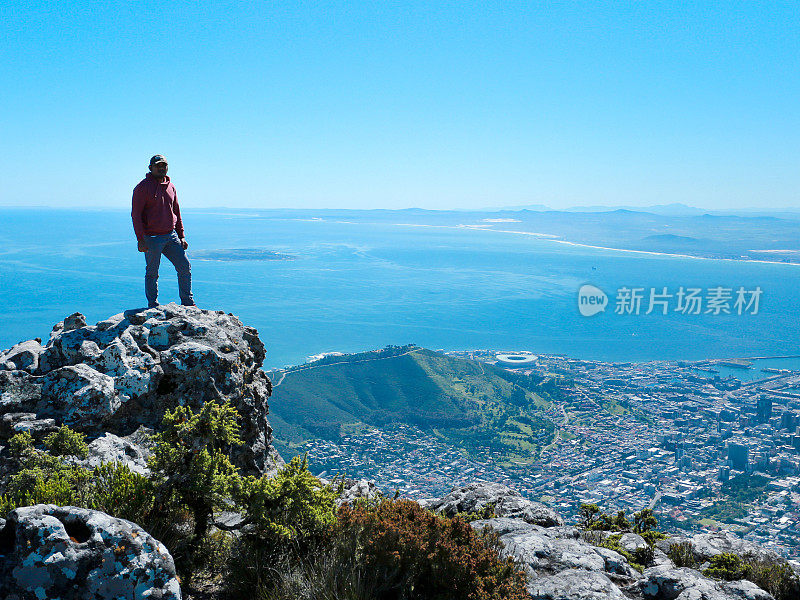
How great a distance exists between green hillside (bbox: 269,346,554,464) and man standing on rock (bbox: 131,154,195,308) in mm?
35752

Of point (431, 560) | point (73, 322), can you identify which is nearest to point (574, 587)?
point (431, 560)

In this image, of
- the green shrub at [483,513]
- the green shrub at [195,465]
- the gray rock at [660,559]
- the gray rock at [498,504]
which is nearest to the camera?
the green shrub at [195,465]

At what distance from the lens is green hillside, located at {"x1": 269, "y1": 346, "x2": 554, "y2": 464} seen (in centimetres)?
4862

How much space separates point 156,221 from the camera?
7.75 m

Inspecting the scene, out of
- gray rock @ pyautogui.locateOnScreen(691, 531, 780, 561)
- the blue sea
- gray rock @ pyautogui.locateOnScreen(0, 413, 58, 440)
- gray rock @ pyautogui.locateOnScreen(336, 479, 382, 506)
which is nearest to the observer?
gray rock @ pyautogui.locateOnScreen(0, 413, 58, 440)

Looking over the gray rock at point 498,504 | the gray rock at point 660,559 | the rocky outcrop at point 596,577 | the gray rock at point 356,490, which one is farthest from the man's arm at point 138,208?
the gray rock at point 660,559

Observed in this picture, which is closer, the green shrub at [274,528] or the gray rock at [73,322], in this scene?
the green shrub at [274,528]

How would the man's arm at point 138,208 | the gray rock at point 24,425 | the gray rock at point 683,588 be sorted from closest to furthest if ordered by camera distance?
the gray rock at point 683,588 < the gray rock at point 24,425 < the man's arm at point 138,208

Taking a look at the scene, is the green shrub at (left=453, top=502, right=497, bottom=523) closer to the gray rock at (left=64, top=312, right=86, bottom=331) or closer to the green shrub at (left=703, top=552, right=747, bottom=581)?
the green shrub at (left=703, top=552, right=747, bottom=581)

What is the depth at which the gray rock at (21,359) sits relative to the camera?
5.77 m

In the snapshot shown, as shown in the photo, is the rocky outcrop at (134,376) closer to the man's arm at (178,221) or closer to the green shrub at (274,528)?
the man's arm at (178,221)

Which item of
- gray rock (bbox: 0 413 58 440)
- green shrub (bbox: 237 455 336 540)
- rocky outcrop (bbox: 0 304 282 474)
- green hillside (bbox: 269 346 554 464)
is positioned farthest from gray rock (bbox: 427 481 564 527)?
green hillside (bbox: 269 346 554 464)

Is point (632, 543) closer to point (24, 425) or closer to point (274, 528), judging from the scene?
point (274, 528)

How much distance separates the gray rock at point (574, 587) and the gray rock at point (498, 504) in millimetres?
2112
